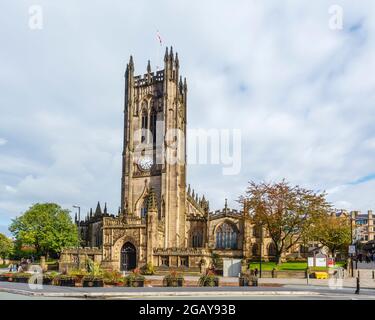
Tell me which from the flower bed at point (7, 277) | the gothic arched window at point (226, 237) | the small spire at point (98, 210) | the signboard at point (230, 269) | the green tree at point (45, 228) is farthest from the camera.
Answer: the small spire at point (98, 210)

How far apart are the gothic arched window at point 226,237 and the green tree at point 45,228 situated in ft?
78.5

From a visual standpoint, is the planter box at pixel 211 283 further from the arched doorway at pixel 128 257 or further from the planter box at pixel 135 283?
the arched doorway at pixel 128 257

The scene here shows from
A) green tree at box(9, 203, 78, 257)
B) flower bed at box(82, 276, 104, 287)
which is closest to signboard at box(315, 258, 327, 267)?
flower bed at box(82, 276, 104, 287)

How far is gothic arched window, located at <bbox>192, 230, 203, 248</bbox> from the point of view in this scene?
77.5 m

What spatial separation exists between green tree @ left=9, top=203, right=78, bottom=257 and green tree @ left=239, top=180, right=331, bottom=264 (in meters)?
30.3

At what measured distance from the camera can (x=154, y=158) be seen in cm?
7575

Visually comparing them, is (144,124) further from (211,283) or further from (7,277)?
(211,283)

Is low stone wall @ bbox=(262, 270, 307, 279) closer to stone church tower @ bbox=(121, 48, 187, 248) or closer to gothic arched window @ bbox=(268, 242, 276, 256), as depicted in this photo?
stone church tower @ bbox=(121, 48, 187, 248)

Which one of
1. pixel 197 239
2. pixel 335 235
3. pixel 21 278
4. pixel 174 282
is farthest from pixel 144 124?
pixel 174 282

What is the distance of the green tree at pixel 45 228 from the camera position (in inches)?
2717

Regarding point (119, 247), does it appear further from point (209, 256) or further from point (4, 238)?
point (4, 238)

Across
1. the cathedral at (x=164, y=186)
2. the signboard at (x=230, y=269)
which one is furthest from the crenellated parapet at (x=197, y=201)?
the signboard at (x=230, y=269)
